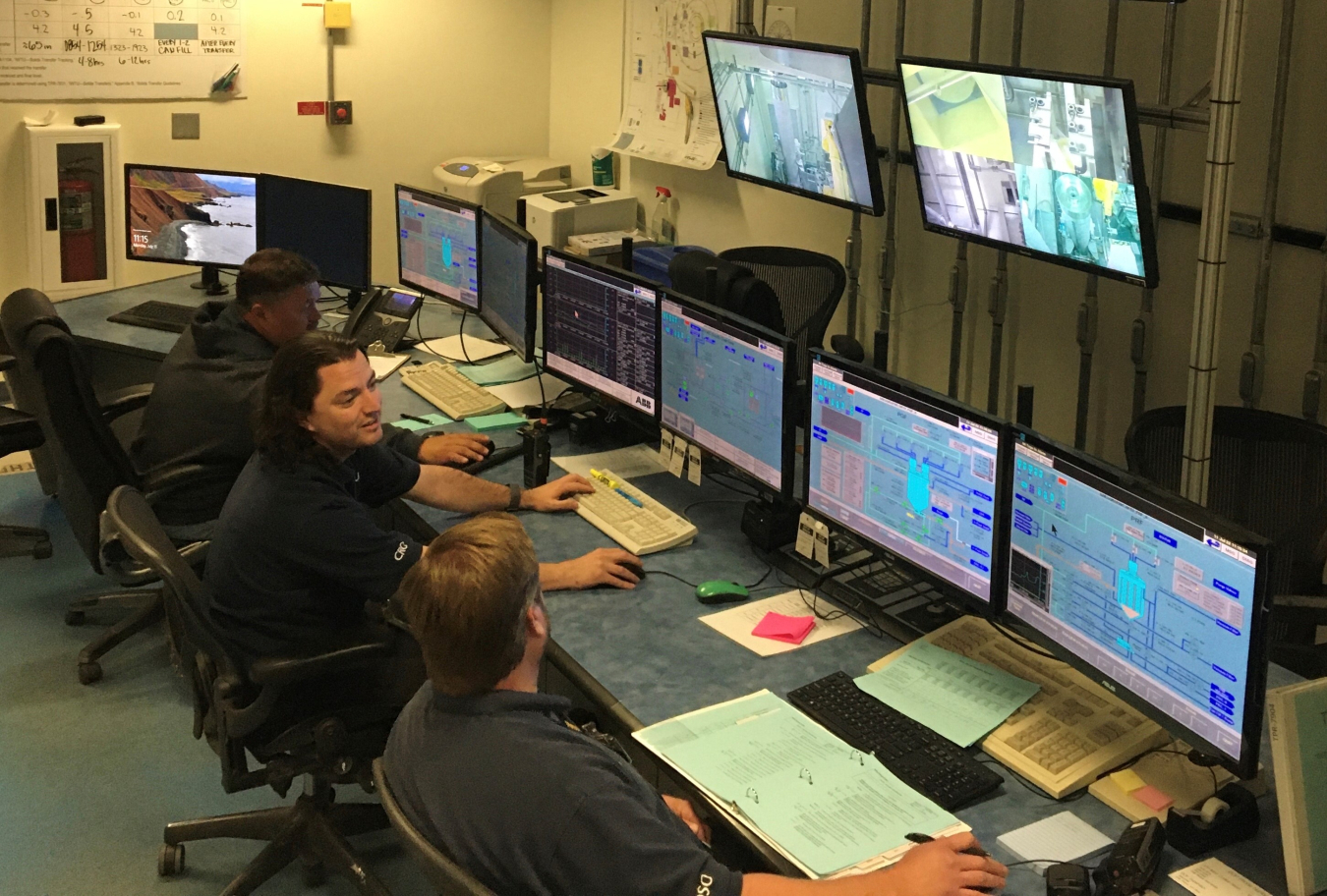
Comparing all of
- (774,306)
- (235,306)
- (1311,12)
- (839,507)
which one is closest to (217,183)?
(235,306)

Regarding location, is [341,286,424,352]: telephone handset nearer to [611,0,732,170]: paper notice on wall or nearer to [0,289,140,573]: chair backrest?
[0,289,140,573]: chair backrest

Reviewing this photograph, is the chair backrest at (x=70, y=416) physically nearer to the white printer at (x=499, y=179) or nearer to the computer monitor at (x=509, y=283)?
the computer monitor at (x=509, y=283)

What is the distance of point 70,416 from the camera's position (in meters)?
3.25

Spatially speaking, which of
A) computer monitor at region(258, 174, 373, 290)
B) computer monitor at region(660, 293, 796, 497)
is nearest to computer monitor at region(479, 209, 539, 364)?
computer monitor at region(258, 174, 373, 290)

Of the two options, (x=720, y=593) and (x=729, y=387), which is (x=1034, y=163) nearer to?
(x=729, y=387)

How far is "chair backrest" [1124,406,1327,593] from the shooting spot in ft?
9.90

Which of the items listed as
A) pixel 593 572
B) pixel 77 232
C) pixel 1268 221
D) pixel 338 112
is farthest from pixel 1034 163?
pixel 77 232

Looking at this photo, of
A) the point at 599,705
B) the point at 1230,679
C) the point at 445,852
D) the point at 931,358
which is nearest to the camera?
the point at 445,852

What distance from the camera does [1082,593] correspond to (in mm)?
2025

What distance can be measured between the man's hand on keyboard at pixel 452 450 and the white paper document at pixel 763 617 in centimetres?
97

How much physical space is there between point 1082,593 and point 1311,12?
201 centimetres

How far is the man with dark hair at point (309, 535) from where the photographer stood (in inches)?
99.8

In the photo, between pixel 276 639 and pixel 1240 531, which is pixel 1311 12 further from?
pixel 276 639

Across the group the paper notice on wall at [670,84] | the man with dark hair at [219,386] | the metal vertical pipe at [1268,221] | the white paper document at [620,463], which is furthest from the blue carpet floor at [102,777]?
the paper notice on wall at [670,84]
